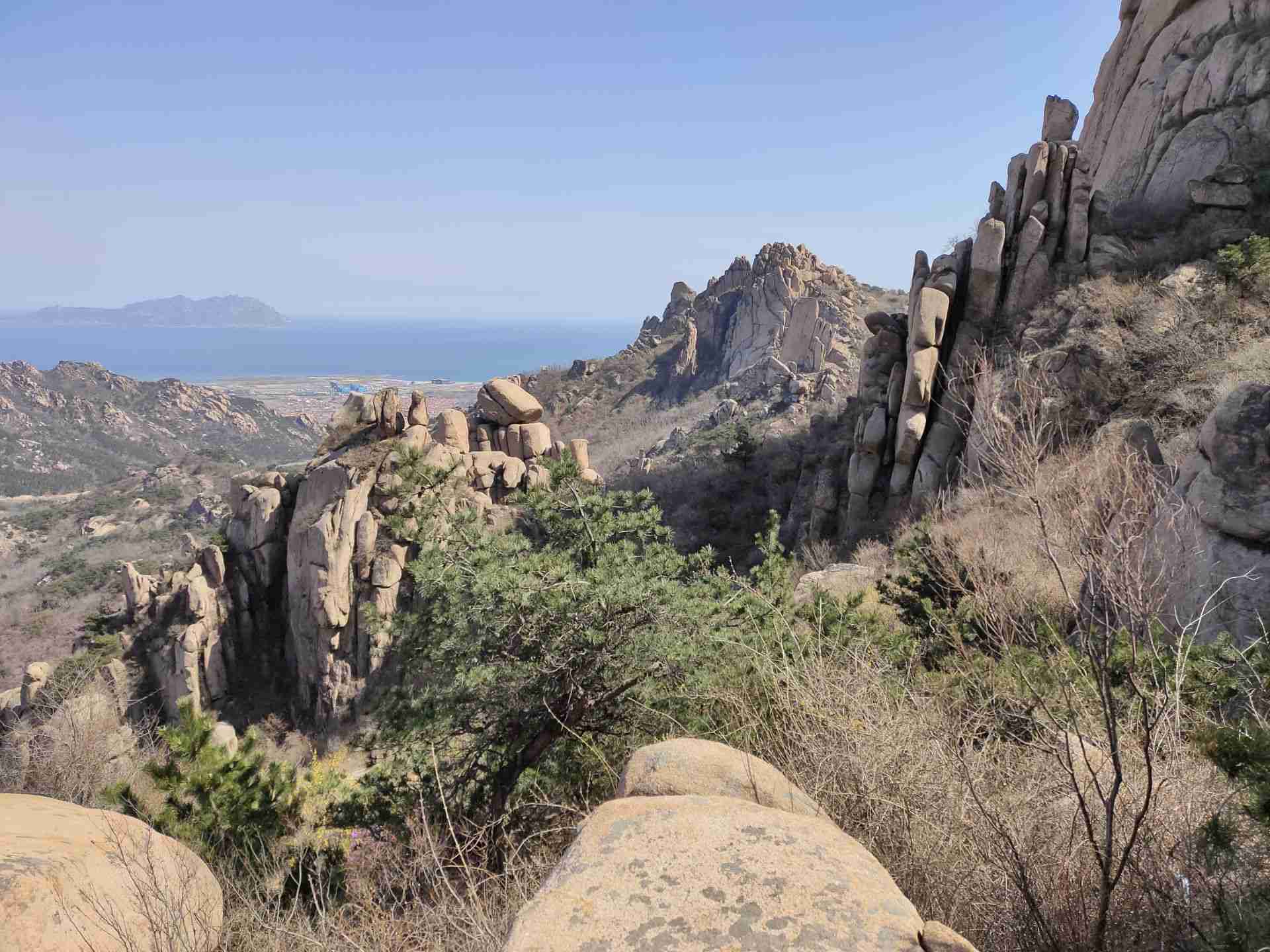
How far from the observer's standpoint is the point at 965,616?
6258 millimetres

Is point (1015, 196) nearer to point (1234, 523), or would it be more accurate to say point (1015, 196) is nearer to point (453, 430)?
point (1234, 523)

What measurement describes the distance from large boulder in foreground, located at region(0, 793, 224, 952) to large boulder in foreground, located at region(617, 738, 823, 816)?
238 centimetres

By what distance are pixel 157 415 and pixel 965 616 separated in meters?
96.4

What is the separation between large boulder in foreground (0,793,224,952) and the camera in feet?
10.6

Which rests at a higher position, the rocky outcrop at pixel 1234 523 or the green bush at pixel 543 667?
the rocky outcrop at pixel 1234 523

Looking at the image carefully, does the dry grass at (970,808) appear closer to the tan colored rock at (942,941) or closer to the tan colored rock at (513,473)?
the tan colored rock at (942,941)

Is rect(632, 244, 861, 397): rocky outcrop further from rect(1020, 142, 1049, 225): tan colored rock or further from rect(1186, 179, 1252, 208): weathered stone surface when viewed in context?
rect(1186, 179, 1252, 208): weathered stone surface

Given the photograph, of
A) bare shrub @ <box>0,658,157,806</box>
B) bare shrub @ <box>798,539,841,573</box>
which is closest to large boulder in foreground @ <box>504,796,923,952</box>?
bare shrub @ <box>0,658,157,806</box>

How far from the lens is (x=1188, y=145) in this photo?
17688mm

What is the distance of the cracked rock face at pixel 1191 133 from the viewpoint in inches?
658

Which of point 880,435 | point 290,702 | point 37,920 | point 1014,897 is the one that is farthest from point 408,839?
point 290,702

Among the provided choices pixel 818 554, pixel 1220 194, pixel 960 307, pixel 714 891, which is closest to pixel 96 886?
pixel 714 891

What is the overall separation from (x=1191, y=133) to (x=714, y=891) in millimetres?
23068

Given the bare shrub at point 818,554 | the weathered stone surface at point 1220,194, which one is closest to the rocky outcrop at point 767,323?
the bare shrub at point 818,554
